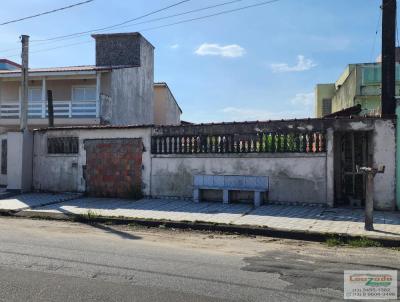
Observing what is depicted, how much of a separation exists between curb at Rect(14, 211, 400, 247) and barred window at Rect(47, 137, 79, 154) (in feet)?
12.2

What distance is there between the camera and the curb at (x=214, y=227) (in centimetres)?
870

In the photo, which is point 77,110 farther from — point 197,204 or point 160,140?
point 197,204

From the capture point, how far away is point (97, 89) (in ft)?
78.2

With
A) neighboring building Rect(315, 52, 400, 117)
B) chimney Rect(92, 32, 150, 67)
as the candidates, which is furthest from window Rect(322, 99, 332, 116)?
chimney Rect(92, 32, 150, 67)

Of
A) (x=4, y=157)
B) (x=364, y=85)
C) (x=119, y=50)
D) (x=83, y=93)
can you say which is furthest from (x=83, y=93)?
(x=364, y=85)

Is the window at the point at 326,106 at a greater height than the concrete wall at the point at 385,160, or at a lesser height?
greater

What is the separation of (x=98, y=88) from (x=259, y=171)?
13694 millimetres

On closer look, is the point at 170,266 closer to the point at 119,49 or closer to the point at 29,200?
the point at 29,200

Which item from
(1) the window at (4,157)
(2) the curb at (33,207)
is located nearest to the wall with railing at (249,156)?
(2) the curb at (33,207)

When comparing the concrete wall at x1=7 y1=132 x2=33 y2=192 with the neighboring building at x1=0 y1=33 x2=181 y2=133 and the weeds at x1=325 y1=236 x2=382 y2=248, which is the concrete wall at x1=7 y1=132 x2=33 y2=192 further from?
the weeds at x1=325 y1=236 x2=382 y2=248

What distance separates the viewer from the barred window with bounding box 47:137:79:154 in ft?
51.1

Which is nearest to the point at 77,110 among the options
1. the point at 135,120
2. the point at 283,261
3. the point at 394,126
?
the point at 135,120

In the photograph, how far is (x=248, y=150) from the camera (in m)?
12.9

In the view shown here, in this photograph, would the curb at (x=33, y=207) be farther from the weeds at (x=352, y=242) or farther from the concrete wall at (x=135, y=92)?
the concrete wall at (x=135, y=92)
